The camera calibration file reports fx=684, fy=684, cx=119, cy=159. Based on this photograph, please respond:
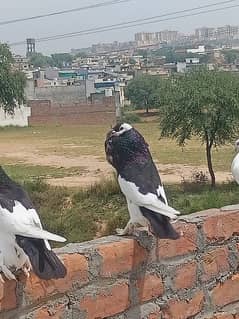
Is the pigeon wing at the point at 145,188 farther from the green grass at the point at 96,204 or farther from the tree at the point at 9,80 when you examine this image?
the tree at the point at 9,80

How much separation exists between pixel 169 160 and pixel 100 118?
20539mm

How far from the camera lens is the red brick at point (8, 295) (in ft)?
7.67

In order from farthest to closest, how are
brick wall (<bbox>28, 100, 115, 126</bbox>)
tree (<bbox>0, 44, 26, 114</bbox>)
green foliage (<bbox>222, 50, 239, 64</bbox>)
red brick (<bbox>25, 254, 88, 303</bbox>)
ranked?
green foliage (<bbox>222, 50, 239, 64</bbox>) → brick wall (<bbox>28, 100, 115, 126</bbox>) → tree (<bbox>0, 44, 26, 114</bbox>) → red brick (<bbox>25, 254, 88, 303</bbox>)

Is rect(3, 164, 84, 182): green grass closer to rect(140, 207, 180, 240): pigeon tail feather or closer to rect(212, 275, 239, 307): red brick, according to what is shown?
rect(212, 275, 239, 307): red brick

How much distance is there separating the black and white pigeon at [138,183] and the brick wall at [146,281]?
11cm

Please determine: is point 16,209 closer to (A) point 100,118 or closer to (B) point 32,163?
(B) point 32,163

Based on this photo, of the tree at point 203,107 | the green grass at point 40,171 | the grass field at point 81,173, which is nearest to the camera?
the grass field at point 81,173

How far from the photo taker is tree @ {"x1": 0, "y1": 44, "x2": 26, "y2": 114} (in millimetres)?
29625

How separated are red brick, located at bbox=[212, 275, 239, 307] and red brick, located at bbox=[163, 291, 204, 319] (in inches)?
3.4

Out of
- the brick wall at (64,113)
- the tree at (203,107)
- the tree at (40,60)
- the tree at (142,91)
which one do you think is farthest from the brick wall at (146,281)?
the tree at (40,60)

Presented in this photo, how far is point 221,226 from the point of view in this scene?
307 centimetres

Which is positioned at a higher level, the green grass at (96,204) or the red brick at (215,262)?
the red brick at (215,262)

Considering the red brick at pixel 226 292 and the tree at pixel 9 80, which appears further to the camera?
the tree at pixel 9 80

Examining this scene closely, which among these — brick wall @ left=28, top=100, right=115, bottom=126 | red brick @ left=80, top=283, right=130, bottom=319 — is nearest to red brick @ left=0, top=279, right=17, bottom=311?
red brick @ left=80, top=283, right=130, bottom=319
